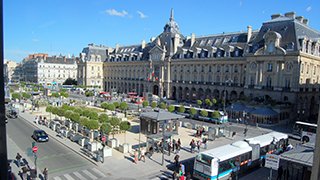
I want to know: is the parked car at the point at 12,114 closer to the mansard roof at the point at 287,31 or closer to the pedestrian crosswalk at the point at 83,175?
the pedestrian crosswalk at the point at 83,175

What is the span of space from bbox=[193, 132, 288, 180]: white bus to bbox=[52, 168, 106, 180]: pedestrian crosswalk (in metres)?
7.72

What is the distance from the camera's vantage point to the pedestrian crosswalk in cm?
1886

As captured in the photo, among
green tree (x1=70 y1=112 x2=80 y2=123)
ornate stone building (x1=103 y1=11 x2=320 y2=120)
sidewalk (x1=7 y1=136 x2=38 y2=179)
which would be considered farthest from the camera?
ornate stone building (x1=103 y1=11 x2=320 y2=120)

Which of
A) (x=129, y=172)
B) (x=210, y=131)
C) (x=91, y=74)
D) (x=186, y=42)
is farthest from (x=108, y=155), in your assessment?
(x=91, y=74)

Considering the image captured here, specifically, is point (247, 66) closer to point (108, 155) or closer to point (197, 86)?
point (197, 86)

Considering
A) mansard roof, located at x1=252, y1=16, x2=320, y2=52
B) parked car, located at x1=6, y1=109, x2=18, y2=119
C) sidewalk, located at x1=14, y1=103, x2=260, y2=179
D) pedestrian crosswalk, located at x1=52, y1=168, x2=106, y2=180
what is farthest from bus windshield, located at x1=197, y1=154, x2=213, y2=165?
mansard roof, located at x1=252, y1=16, x2=320, y2=52

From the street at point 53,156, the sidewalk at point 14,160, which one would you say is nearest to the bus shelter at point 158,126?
the street at point 53,156

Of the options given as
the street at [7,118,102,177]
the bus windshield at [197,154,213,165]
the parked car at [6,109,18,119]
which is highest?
→ the bus windshield at [197,154,213,165]

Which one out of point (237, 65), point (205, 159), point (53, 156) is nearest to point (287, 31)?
point (237, 65)

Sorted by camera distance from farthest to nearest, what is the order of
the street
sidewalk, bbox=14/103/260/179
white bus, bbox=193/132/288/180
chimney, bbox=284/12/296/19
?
chimney, bbox=284/12/296/19 → the street → sidewalk, bbox=14/103/260/179 → white bus, bbox=193/132/288/180

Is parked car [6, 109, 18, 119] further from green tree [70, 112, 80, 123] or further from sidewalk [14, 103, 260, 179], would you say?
sidewalk [14, 103, 260, 179]

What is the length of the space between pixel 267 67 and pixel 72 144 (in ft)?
142

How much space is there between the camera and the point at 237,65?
61.9m

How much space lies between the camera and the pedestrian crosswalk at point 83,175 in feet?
61.9
